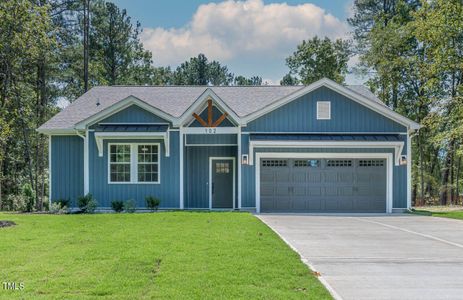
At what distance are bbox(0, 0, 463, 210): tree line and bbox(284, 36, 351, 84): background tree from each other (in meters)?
0.08

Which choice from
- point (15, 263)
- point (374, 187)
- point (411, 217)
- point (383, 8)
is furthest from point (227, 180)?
point (383, 8)

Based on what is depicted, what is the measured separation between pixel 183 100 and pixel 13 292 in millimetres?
15622

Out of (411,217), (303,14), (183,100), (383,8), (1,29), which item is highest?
(383,8)

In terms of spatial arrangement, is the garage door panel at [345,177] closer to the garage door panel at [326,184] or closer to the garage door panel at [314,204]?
the garage door panel at [326,184]

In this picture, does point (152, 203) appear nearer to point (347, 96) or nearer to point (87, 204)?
point (87, 204)

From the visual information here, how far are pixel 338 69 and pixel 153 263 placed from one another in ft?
108

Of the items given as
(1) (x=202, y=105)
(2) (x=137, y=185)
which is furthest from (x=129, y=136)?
(1) (x=202, y=105)

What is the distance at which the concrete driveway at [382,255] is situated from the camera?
21.0ft

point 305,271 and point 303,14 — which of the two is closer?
point 305,271

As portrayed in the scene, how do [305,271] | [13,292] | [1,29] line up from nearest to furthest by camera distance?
[13,292]
[305,271]
[1,29]

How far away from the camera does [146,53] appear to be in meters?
39.5

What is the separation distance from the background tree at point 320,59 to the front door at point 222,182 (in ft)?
65.1

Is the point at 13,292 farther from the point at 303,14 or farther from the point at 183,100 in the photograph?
the point at 303,14

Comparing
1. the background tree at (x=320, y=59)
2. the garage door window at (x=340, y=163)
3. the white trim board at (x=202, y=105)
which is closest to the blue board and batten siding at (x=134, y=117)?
the white trim board at (x=202, y=105)
